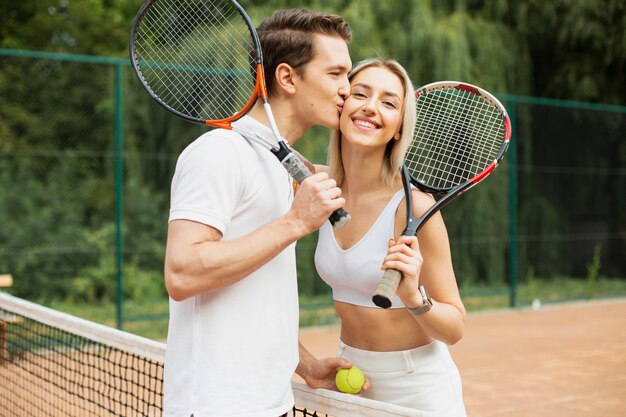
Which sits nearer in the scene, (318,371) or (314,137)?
(318,371)

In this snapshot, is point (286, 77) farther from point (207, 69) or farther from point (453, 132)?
point (207, 69)

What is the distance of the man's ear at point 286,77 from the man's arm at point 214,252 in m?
0.36

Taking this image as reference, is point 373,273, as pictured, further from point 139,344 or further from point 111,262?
point 111,262

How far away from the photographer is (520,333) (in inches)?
312

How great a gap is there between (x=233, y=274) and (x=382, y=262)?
0.51 m

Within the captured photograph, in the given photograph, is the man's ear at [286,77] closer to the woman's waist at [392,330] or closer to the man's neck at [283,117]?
the man's neck at [283,117]

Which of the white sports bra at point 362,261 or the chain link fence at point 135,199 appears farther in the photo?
the chain link fence at point 135,199

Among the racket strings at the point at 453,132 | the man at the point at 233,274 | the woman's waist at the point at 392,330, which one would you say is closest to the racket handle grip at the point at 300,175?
the man at the point at 233,274

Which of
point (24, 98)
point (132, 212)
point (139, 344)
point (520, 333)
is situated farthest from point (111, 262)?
point (139, 344)

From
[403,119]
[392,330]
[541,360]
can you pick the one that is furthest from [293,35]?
[541,360]

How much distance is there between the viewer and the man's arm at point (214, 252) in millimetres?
1631

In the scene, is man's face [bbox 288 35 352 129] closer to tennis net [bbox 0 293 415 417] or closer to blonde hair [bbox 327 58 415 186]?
blonde hair [bbox 327 58 415 186]

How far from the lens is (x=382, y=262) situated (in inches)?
80.6

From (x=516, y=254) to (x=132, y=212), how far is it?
14.1 ft
